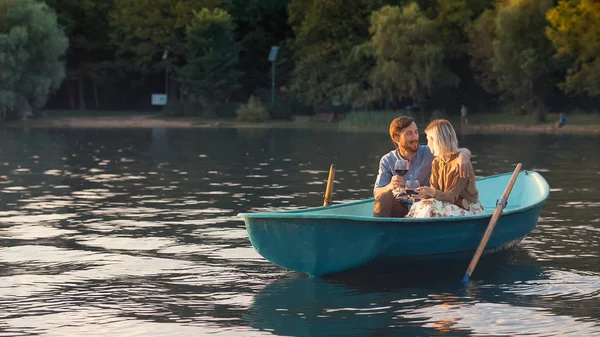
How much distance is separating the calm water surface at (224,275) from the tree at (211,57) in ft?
150

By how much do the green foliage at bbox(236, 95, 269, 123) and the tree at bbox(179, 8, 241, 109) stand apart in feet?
10.8

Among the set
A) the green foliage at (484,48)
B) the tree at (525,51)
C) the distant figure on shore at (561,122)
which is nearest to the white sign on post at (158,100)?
the green foliage at (484,48)

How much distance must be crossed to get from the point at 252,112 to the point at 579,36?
64.9 feet

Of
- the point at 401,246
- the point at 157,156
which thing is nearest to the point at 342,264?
the point at 401,246

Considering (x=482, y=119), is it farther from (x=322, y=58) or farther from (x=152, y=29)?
(x=152, y=29)

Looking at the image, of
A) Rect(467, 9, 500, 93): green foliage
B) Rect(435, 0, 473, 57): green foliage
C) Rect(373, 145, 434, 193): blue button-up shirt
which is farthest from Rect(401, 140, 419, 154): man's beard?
Rect(435, 0, 473, 57): green foliage

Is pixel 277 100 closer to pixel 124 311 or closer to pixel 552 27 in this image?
pixel 552 27

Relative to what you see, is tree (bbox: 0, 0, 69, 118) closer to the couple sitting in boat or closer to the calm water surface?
the calm water surface

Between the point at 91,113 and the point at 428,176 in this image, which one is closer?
the point at 428,176

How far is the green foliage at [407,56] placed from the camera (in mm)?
65562

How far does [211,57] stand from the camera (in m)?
73.0

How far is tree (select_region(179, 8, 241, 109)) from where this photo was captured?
73.1 meters

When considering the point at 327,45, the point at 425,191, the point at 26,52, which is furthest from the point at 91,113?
the point at 425,191

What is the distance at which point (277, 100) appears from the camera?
7550 centimetres
